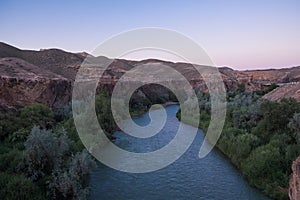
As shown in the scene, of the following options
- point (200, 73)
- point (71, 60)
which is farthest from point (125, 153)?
point (200, 73)

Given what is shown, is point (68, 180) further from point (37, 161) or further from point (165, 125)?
point (165, 125)

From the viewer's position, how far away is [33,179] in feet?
44.4

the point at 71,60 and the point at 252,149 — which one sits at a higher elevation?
the point at 71,60

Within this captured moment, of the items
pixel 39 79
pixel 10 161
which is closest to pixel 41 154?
pixel 10 161

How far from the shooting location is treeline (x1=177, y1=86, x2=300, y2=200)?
15922 millimetres

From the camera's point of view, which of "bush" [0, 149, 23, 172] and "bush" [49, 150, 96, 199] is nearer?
"bush" [49, 150, 96, 199]

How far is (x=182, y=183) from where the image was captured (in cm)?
1719

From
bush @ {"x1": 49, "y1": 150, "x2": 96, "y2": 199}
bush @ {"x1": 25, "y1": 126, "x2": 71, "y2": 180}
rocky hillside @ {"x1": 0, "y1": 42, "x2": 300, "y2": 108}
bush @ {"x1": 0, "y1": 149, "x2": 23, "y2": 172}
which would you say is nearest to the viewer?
bush @ {"x1": 49, "y1": 150, "x2": 96, "y2": 199}

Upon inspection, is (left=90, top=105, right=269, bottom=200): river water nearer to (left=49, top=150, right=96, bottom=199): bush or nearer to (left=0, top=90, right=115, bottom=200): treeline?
(left=49, top=150, right=96, bottom=199): bush

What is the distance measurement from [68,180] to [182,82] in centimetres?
7050

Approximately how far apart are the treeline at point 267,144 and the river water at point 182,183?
74 centimetres

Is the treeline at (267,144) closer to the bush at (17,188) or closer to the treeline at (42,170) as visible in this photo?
the treeline at (42,170)

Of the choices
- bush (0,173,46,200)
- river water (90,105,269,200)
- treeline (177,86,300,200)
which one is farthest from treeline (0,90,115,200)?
treeline (177,86,300,200)

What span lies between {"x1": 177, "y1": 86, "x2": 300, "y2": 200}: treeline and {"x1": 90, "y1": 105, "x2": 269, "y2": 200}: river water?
0.74 meters
